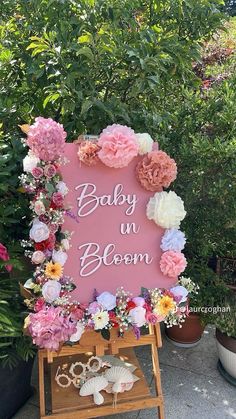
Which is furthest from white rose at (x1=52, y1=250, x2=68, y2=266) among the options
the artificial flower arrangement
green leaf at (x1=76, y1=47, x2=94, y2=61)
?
green leaf at (x1=76, y1=47, x2=94, y2=61)

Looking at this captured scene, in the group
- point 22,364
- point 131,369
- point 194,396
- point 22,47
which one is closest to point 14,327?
point 22,364

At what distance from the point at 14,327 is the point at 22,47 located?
1.41 m

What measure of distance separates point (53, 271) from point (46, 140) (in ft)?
1.72

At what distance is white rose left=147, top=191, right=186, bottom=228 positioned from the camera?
165 cm

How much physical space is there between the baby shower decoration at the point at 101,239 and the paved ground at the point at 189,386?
0.38m

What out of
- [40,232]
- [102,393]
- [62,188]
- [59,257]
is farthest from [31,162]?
[102,393]

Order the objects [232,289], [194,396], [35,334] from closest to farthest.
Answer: [35,334]
[194,396]
[232,289]

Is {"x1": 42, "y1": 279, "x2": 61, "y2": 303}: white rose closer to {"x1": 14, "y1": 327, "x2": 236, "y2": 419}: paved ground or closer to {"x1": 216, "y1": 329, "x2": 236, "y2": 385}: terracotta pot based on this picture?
{"x1": 14, "y1": 327, "x2": 236, "y2": 419}: paved ground

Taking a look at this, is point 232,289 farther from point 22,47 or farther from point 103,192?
point 22,47

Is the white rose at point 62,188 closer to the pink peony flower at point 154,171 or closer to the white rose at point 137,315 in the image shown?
the pink peony flower at point 154,171

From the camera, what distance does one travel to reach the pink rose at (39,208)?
61.4 inches

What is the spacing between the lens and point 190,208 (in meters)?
2.28

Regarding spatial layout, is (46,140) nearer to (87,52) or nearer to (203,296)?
(87,52)

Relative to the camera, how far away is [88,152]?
1.61 meters
